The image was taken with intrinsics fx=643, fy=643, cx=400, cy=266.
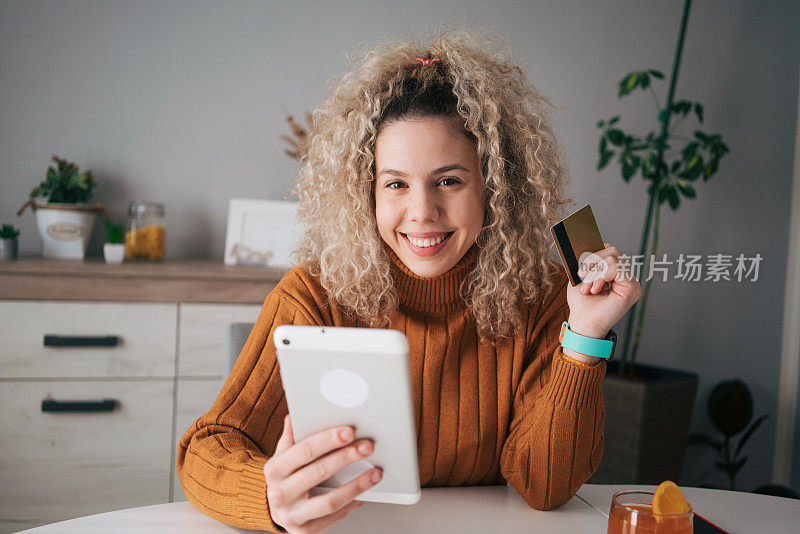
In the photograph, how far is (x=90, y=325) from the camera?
2.04 m

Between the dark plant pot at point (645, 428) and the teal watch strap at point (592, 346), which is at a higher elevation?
the teal watch strap at point (592, 346)

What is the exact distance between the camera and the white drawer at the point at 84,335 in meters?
2.00

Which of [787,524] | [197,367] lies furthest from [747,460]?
[197,367]

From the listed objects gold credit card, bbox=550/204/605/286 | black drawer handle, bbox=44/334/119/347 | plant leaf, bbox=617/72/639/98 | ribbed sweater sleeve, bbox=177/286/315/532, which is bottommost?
black drawer handle, bbox=44/334/119/347

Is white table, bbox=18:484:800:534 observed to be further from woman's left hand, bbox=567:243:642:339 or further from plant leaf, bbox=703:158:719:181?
plant leaf, bbox=703:158:719:181

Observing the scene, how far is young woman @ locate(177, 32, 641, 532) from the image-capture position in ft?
3.45

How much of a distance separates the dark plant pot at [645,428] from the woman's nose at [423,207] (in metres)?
1.53

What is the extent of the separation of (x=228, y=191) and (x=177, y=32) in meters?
0.63

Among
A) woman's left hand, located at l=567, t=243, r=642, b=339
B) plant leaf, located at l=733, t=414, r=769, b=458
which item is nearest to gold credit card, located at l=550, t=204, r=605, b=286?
woman's left hand, located at l=567, t=243, r=642, b=339

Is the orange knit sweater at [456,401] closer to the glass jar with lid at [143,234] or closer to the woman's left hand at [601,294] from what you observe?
the woman's left hand at [601,294]

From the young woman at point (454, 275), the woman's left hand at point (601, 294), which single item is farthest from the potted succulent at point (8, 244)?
the woman's left hand at point (601, 294)

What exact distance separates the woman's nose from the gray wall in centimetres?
144

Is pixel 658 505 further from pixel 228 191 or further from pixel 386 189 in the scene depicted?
pixel 228 191

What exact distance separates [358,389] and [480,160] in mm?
615
